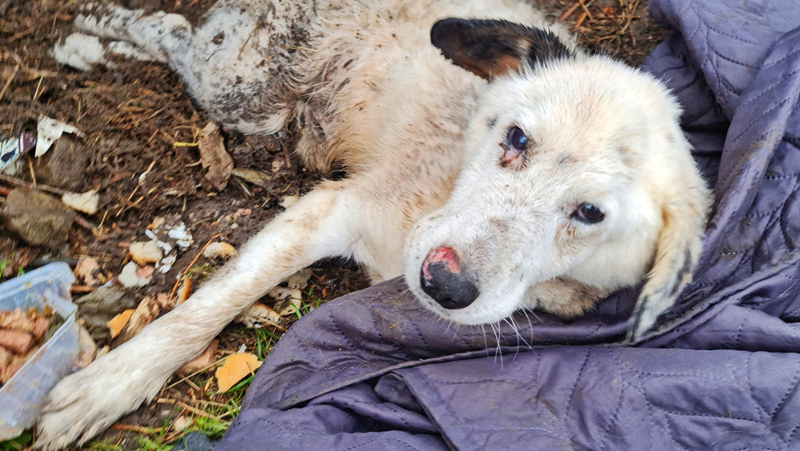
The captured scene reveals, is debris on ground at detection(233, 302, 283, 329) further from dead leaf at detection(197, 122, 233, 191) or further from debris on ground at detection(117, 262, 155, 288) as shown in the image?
dead leaf at detection(197, 122, 233, 191)

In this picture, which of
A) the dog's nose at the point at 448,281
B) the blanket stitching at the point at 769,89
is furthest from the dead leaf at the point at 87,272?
the blanket stitching at the point at 769,89

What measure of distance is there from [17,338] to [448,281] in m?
1.73

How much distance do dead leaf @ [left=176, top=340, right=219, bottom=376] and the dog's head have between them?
1212 mm

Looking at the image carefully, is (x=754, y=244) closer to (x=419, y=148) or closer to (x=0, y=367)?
(x=419, y=148)

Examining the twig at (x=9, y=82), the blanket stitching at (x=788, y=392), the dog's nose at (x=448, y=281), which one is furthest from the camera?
the twig at (x=9, y=82)

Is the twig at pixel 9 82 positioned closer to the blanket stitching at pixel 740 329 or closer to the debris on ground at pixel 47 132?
the debris on ground at pixel 47 132

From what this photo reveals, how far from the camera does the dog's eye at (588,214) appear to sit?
6.19ft

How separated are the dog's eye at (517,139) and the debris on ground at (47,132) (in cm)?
223

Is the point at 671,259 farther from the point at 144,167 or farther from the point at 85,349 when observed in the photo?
the point at 144,167

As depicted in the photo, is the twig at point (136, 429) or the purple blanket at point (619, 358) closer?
the purple blanket at point (619, 358)

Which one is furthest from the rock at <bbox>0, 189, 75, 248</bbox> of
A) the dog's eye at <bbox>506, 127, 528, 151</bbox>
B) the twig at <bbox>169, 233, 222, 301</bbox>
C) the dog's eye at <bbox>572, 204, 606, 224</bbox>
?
the dog's eye at <bbox>572, 204, 606, 224</bbox>

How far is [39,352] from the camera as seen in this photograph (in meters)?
2.07

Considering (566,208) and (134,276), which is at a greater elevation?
(566,208)

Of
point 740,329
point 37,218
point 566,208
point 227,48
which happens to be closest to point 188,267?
point 37,218
